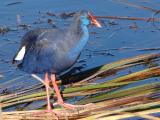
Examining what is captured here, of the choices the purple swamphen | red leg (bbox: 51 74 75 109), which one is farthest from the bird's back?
red leg (bbox: 51 74 75 109)

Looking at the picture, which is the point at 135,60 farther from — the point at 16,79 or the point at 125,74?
the point at 16,79

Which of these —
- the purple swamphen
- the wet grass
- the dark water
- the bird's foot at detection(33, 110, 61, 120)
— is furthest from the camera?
the dark water

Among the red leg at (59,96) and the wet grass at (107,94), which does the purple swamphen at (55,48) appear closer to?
the red leg at (59,96)

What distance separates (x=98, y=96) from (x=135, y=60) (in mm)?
700

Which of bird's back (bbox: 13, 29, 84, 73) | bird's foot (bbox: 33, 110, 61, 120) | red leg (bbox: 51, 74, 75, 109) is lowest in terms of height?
bird's foot (bbox: 33, 110, 61, 120)

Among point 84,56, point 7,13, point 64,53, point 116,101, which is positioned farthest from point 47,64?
point 7,13

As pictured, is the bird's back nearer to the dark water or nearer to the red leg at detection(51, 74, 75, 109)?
the red leg at detection(51, 74, 75, 109)

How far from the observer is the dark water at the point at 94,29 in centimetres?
686

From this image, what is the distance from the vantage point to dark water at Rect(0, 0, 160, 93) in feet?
22.5

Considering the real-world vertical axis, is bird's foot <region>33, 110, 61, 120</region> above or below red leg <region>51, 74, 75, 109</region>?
below

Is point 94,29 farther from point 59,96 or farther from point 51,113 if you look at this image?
point 51,113

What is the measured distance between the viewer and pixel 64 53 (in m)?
5.08

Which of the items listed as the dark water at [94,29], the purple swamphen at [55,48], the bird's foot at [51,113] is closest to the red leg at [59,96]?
the purple swamphen at [55,48]

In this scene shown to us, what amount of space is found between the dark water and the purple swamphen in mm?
751
